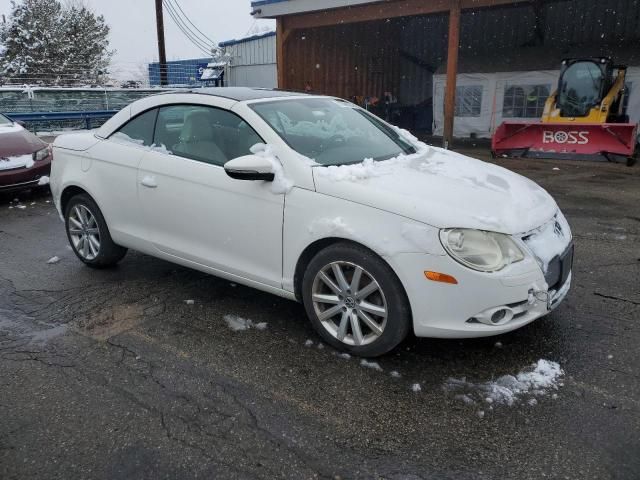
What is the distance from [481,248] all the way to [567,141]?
32.7 ft

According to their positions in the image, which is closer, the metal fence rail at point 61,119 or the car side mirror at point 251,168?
the car side mirror at point 251,168

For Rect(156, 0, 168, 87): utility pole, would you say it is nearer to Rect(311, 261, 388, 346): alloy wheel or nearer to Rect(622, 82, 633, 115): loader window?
Rect(622, 82, 633, 115): loader window

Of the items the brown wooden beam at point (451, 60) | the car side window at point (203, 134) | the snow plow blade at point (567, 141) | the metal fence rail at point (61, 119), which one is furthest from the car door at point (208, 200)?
the metal fence rail at point (61, 119)

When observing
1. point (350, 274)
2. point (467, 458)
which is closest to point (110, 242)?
point (350, 274)

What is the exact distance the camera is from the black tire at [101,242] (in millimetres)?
4457

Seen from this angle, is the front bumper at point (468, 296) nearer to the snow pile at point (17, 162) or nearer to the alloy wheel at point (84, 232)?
the alloy wheel at point (84, 232)

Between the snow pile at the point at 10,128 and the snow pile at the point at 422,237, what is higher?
the snow pile at the point at 10,128

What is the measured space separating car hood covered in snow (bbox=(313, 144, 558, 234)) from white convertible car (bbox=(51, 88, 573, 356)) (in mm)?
12

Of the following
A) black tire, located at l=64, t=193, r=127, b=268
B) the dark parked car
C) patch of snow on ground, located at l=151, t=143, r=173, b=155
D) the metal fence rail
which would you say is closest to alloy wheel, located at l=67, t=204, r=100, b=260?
black tire, located at l=64, t=193, r=127, b=268

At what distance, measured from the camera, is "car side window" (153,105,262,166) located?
3.57m

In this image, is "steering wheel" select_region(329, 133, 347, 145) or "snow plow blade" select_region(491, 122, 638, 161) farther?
"snow plow blade" select_region(491, 122, 638, 161)

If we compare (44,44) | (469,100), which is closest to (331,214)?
(469,100)

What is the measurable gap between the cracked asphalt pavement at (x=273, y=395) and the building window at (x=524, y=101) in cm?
1357

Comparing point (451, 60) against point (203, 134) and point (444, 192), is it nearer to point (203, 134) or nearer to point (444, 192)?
point (203, 134)
